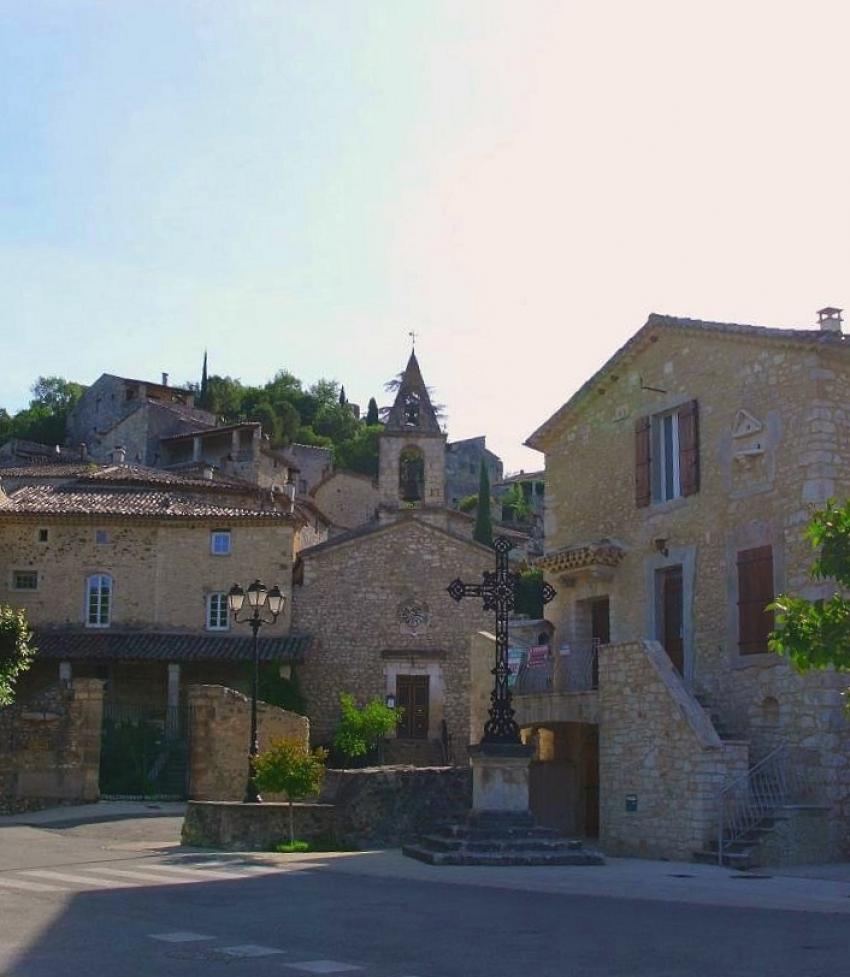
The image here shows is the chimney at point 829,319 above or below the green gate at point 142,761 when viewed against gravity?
above

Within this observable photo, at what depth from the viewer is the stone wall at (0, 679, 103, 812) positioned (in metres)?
28.8

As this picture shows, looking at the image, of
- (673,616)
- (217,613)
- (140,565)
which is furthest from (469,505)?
(673,616)

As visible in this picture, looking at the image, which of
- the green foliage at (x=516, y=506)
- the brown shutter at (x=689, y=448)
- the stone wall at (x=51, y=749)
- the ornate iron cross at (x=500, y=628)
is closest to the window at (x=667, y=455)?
the brown shutter at (x=689, y=448)

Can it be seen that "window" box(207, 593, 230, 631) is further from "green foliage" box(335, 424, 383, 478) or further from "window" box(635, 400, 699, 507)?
"green foliage" box(335, 424, 383, 478)

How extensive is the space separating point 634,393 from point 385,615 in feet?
59.7

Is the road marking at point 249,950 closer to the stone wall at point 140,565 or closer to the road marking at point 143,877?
the road marking at point 143,877

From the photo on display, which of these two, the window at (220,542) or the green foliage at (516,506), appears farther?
the green foliage at (516,506)

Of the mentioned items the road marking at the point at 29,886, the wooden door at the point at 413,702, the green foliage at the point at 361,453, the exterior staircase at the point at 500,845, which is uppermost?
the green foliage at the point at 361,453

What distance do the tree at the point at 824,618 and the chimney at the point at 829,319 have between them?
738 centimetres

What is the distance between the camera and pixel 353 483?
69.9m

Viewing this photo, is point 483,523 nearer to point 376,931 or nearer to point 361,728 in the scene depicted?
point 361,728

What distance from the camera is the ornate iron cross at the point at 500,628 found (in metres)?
18.2

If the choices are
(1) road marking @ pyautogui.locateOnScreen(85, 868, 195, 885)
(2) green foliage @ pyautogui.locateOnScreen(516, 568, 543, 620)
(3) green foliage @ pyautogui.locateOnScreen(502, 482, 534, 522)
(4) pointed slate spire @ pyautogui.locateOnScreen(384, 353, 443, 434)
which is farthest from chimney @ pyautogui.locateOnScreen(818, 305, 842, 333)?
(3) green foliage @ pyautogui.locateOnScreen(502, 482, 534, 522)

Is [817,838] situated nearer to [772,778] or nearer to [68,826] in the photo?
[772,778]
